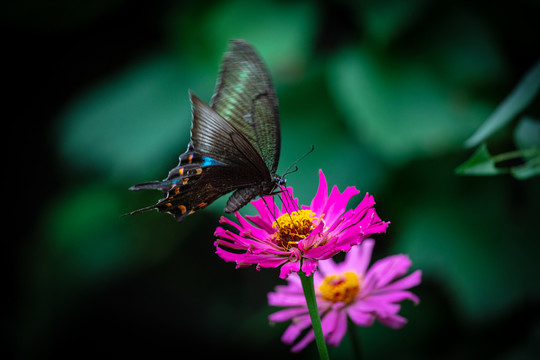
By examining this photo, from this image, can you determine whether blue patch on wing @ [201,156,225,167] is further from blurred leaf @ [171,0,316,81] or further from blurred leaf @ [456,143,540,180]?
blurred leaf @ [171,0,316,81]

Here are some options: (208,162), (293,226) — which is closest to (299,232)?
(293,226)

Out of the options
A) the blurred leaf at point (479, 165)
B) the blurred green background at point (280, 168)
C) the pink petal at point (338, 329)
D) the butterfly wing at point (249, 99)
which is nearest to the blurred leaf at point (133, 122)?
the blurred green background at point (280, 168)

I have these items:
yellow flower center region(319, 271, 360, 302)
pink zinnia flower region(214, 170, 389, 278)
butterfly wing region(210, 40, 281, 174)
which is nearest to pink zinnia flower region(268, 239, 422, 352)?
yellow flower center region(319, 271, 360, 302)

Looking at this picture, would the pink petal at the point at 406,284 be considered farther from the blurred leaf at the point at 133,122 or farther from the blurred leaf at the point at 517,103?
the blurred leaf at the point at 133,122

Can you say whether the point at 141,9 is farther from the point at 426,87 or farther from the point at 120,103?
the point at 426,87

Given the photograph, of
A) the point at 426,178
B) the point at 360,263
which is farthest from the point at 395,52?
the point at 360,263

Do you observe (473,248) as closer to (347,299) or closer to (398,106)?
(398,106)

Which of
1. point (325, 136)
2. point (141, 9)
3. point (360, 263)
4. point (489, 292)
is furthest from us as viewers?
point (141, 9)
